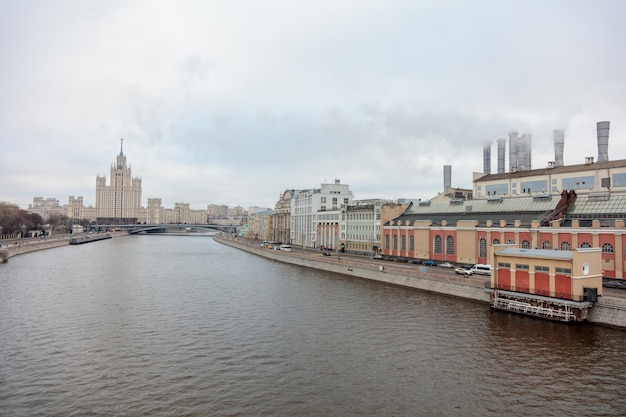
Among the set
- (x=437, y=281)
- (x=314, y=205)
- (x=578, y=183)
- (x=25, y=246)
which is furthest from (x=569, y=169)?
(x=25, y=246)

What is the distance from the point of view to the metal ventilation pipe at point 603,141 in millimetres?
60844

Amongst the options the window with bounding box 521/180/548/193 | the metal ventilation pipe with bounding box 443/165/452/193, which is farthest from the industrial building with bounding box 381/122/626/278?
the metal ventilation pipe with bounding box 443/165/452/193

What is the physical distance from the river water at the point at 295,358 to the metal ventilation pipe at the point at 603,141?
41.4 meters

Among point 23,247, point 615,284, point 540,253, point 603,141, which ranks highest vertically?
point 603,141

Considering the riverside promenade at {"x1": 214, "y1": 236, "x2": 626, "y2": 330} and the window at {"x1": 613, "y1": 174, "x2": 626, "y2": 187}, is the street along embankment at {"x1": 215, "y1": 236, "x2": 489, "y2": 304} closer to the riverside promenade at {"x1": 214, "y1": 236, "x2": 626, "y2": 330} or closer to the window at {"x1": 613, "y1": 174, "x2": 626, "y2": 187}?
the riverside promenade at {"x1": 214, "y1": 236, "x2": 626, "y2": 330}

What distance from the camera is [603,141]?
61.1 metres

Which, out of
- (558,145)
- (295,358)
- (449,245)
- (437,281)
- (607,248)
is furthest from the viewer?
(558,145)

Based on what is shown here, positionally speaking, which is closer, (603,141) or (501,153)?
(603,141)

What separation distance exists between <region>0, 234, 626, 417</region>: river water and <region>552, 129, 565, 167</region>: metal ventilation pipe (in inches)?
1897

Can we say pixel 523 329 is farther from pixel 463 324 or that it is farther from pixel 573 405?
pixel 573 405

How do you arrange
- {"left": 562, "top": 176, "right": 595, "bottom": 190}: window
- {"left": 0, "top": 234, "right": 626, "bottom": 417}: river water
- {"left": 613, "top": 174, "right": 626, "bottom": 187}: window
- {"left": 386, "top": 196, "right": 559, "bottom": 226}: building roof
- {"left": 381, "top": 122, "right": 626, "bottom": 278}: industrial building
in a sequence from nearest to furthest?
{"left": 0, "top": 234, "right": 626, "bottom": 417}: river water < {"left": 381, "top": 122, "right": 626, "bottom": 278}: industrial building < {"left": 386, "top": 196, "right": 559, "bottom": 226}: building roof < {"left": 613, "top": 174, "right": 626, "bottom": 187}: window < {"left": 562, "top": 176, "right": 595, "bottom": 190}: window

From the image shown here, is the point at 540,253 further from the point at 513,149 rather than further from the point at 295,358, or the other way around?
the point at 513,149

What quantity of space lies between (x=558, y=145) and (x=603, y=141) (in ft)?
32.2

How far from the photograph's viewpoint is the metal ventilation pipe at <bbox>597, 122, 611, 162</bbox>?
6084cm
